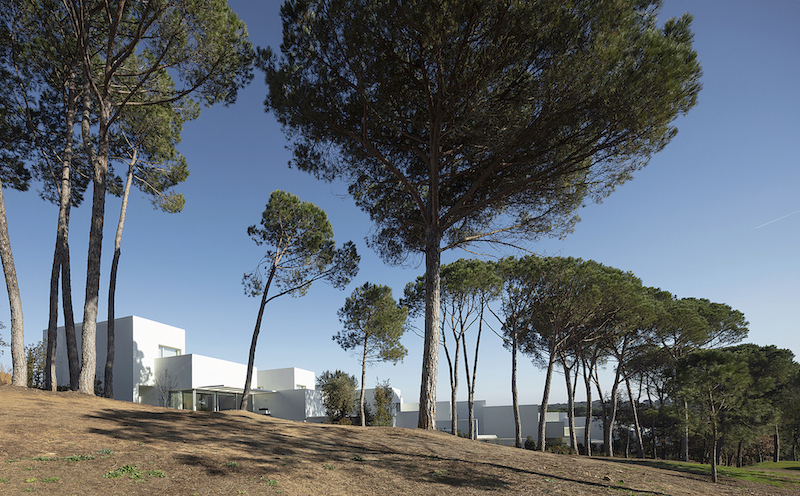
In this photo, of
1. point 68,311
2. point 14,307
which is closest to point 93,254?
point 68,311

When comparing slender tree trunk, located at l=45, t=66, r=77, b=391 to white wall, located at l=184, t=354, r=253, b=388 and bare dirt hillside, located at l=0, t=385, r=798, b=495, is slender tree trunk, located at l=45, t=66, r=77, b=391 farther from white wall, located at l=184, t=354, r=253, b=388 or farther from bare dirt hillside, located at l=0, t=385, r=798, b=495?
white wall, located at l=184, t=354, r=253, b=388

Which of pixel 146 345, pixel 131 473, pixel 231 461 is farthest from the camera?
pixel 146 345

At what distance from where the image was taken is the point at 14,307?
28.1 ft

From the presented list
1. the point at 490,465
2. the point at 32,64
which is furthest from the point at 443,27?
the point at 32,64

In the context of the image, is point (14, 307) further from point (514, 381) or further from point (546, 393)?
point (546, 393)

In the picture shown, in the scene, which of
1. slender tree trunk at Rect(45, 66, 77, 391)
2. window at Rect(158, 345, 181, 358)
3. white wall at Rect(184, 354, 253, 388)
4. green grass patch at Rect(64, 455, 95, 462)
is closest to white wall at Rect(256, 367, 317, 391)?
white wall at Rect(184, 354, 253, 388)

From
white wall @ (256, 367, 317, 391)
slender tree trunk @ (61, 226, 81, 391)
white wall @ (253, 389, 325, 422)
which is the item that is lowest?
white wall @ (253, 389, 325, 422)

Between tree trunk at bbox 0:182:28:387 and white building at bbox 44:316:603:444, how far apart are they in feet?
50.2

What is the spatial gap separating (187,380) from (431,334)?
18.2m

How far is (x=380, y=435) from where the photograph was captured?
27.1ft

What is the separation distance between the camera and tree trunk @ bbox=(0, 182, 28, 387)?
8.51 metres

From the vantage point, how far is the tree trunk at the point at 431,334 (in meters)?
9.89

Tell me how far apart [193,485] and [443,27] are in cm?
782

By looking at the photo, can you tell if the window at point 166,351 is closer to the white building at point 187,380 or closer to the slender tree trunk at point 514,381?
the white building at point 187,380
